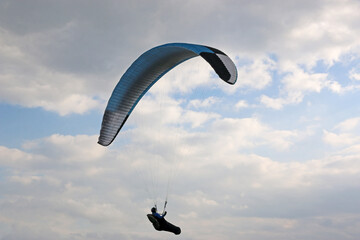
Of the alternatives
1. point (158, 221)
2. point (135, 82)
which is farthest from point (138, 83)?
point (158, 221)

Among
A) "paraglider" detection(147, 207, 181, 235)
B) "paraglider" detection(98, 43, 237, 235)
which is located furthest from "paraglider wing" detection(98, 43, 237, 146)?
"paraglider" detection(147, 207, 181, 235)

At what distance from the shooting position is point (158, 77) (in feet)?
78.6

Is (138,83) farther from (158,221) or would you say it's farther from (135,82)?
(158,221)

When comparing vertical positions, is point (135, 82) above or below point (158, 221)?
above

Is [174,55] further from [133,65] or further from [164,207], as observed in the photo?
[164,207]

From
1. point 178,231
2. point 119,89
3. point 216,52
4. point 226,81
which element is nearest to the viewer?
point 226,81

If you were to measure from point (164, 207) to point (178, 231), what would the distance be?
1.64 m

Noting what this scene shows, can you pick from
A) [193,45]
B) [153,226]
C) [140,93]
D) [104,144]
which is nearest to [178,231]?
[153,226]

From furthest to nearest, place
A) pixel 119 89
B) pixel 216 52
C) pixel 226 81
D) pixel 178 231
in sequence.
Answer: pixel 119 89, pixel 178 231, pixel 216 52, pixel 226 81

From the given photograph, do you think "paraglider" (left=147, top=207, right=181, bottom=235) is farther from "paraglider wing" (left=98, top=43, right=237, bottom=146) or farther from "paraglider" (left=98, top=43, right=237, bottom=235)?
"paraglider wing" (left=98, top=43, right=237, bottom=146)

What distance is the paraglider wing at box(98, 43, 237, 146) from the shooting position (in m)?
22.2

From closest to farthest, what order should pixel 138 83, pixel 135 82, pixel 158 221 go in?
pixel 158 221 → pixel 135 82 → pixel 138 83

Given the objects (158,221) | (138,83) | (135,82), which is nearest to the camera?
(158,221)

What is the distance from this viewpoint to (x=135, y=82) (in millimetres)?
23219
